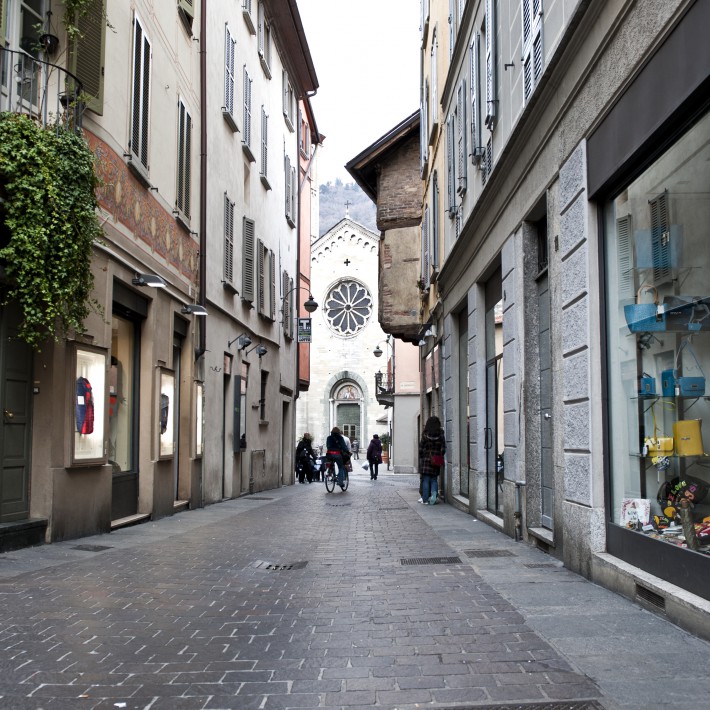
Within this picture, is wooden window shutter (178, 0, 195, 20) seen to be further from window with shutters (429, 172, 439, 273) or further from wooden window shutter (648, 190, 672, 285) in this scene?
wooden window shutter (648, 190, 672, 285)

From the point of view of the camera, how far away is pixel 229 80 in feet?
62.4

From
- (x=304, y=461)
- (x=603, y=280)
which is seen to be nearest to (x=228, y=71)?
(x=603, y=280)

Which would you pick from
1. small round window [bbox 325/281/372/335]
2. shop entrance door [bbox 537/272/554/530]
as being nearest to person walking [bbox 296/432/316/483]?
shop entrance door [bbox 537/272/554/530]

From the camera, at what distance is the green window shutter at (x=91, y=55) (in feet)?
31.8

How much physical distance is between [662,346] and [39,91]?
6.61 m

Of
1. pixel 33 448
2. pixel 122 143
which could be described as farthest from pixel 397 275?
pixel 33 448

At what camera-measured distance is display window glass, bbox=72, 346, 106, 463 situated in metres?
9.96

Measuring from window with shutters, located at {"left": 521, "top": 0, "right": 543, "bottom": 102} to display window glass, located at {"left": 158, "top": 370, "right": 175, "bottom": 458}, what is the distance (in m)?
6.85

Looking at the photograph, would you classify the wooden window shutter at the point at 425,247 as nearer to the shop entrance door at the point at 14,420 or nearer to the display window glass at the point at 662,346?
the shop entrance door at the point at 14,420

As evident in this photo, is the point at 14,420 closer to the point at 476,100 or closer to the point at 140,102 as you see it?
the point at 140,102

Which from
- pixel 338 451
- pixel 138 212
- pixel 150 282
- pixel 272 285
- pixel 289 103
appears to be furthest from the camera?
pixel 289 103

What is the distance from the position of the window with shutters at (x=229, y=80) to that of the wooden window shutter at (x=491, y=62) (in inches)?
316

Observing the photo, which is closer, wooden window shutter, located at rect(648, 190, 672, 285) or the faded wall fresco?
wooden window shutter, located at rect(648, 190, 672, 285)

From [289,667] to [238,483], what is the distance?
1565cm
